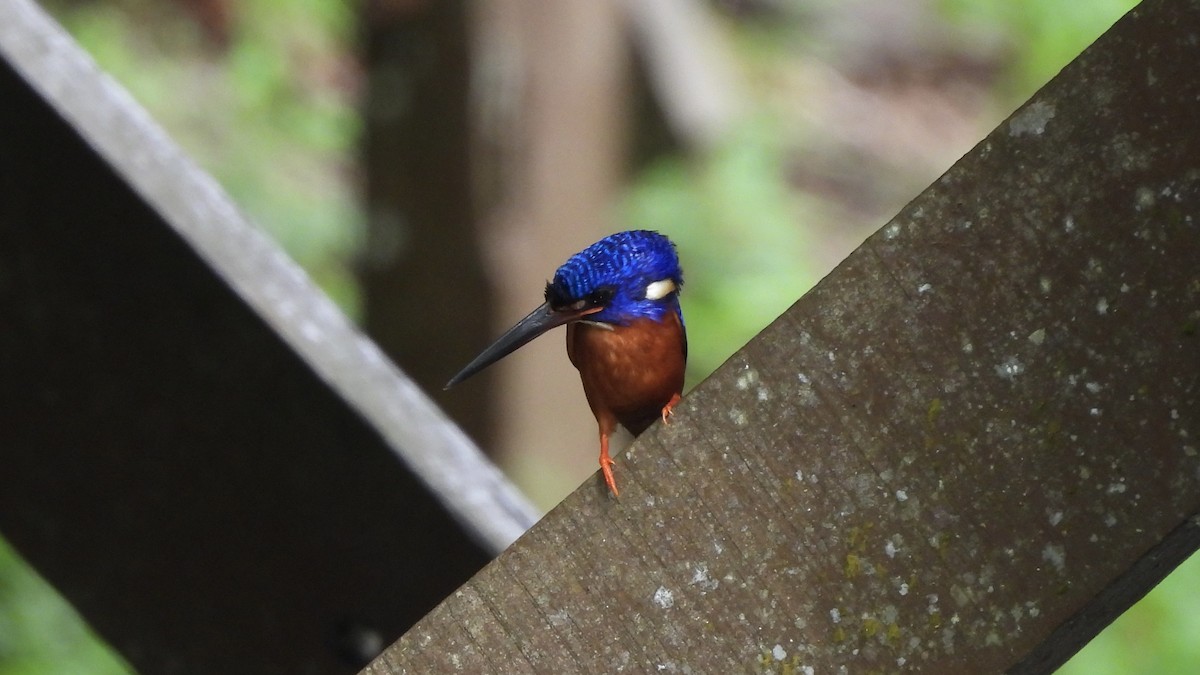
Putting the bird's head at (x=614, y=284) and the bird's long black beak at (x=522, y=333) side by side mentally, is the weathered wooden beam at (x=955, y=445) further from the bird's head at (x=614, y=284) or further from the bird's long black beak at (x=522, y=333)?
the bird's head at (x=614, y=284)

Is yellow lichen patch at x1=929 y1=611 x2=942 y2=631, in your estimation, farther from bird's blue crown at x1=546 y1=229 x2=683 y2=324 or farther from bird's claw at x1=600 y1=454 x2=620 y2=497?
bird's blue crown at x1=546 y1=229 x2=683 y2=324

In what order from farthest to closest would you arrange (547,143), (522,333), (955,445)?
(547,143) < (522,333) < (955,445)

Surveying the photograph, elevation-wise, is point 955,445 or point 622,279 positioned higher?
point 622,279

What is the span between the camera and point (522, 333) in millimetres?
1771

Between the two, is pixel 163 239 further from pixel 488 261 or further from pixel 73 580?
pixel 488 261

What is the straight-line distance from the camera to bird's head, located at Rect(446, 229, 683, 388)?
187cm

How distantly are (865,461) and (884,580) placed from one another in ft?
0.35

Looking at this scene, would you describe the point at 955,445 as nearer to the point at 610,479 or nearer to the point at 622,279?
the point at 610,479

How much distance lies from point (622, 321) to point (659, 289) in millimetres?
85

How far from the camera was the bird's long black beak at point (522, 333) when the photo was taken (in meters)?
1.72

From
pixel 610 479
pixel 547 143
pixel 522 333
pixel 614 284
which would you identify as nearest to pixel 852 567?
pixel 610 479

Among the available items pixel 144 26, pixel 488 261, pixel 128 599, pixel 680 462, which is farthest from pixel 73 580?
pixel 144 26

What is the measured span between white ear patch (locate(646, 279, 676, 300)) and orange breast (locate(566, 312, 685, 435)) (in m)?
0.03

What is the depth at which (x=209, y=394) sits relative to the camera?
6.01 ft
